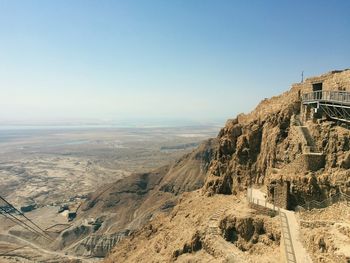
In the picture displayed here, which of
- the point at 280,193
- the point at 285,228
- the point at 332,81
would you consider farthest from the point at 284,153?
the point at 285,228

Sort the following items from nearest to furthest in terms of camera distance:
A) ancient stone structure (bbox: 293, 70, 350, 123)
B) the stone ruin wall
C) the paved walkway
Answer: the paved walkway < ancient stone structure (bbox: 293, 70, 350, 123) < the stone ruin wall

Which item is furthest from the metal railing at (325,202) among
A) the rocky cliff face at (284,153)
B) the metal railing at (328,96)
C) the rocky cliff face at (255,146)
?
the metal railing at (328,96)

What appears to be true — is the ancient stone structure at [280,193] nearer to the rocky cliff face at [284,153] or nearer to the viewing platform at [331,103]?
the rocky cliff face at [284,153]

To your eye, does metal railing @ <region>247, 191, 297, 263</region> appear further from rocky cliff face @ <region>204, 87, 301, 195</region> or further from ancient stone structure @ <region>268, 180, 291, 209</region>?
rocky cliff face @ <region>204, 87, 301, 195</region>

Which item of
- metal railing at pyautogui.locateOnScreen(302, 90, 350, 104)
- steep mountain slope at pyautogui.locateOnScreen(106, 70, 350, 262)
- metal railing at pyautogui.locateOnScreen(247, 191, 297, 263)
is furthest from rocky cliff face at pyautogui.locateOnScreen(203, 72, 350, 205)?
metal railing at pyautogui.locateOnScreen(302, 90, 350, 104)

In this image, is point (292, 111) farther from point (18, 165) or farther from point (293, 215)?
point (18, 165)

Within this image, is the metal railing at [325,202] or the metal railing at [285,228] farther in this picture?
the metal railing at [325,202]

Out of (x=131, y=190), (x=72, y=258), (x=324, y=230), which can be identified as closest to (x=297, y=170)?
(x=324, y=230)
